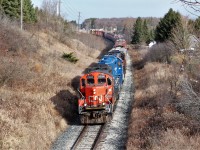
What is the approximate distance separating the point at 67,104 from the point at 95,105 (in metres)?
3.09

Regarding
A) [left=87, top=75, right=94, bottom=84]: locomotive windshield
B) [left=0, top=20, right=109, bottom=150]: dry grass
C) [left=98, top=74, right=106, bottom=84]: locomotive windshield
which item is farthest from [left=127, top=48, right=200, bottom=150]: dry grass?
[left=0, top=20, right=109, bottom=150]: dry grass

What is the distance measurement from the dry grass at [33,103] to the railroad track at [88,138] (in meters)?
1.35

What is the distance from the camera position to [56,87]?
78.0ft

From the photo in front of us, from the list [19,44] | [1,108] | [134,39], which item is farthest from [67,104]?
[134,39]

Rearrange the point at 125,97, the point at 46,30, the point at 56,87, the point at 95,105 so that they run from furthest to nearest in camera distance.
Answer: the point at 46,30 → the point at 125,97 → the point at 56,87 → the point at 95,105

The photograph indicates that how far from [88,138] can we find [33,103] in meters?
4.05

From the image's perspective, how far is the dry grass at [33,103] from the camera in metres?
14.7

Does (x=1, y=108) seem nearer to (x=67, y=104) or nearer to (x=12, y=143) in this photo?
(x=12, y=143)

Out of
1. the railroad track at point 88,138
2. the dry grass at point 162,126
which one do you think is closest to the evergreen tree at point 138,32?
the dry grass at point 162,126

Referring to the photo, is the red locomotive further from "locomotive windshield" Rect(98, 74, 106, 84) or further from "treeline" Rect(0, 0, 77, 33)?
"treeline" Rect(0, 0, 77, 33)

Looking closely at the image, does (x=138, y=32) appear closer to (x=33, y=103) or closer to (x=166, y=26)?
(x=166, y=26)

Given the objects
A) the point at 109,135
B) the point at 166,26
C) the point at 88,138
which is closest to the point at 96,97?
the point at 109,135

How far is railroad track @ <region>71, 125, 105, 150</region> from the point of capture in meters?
15.5

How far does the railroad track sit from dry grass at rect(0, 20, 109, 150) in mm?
1348
